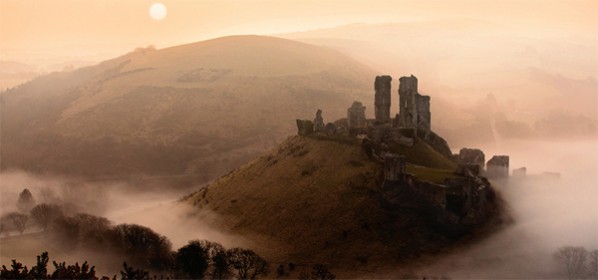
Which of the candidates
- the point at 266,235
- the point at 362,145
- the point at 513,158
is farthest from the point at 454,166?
the point at 513,158

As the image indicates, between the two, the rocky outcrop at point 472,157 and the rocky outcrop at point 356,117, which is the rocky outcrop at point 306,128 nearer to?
the rocky outcrop at point 356,117

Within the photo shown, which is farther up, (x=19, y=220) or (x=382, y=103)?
(x=382, y=103)

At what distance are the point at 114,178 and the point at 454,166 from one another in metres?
106

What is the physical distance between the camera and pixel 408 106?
4387 inches

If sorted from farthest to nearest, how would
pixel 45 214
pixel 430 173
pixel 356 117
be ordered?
1. pixel 45 214
2. pixel 356 117
3. pixel 430 173

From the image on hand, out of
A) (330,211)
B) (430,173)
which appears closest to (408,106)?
(430,173)

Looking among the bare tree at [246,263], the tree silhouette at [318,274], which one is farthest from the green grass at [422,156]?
the bare tree at [246,263]

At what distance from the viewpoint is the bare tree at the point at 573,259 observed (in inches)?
3022

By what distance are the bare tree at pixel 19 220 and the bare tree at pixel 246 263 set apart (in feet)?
184

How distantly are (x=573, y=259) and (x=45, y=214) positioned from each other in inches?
3306

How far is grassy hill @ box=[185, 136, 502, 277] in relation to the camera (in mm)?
83500

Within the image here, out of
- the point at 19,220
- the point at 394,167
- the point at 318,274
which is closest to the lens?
the point at 318,274

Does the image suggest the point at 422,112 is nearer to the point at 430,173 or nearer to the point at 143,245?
the point at 430,173

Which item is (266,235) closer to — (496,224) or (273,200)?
(273,200)
